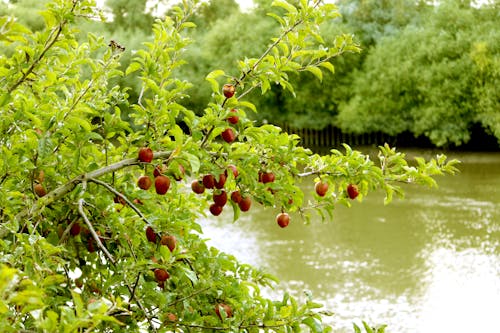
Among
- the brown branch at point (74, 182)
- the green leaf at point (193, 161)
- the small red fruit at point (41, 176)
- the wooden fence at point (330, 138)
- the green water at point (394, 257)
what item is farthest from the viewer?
the wooden fence at point (330, 138)

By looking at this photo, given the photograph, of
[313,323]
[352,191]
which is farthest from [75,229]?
[352,191]

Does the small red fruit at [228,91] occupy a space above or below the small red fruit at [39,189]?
above

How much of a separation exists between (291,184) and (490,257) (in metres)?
9.31

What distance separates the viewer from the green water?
29.6ft

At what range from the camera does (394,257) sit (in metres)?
11.9

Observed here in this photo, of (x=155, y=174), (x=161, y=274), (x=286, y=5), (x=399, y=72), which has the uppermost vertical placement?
(x=399, y=72)

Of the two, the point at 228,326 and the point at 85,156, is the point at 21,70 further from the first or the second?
the point at 228,326

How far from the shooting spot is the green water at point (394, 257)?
29.6ft

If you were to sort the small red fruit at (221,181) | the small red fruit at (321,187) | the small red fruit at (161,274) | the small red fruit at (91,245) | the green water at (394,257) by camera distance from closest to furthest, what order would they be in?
1. the small red fruit at (161,274)
2. the small red fruit at (221,181)
3. the small red fruit at (91,245)
4. the small red fruit at (321,187)
5. the green water at (394,257)

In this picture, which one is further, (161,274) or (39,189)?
(39,189)

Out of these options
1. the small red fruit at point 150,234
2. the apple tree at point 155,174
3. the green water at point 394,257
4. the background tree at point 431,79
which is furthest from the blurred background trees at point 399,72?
the small red fruit at point 150,234

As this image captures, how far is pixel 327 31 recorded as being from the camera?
30.2 meters

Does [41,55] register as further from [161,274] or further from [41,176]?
[161,274]

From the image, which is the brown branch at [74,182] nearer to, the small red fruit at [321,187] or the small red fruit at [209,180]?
the small red fruit at [209,180]
